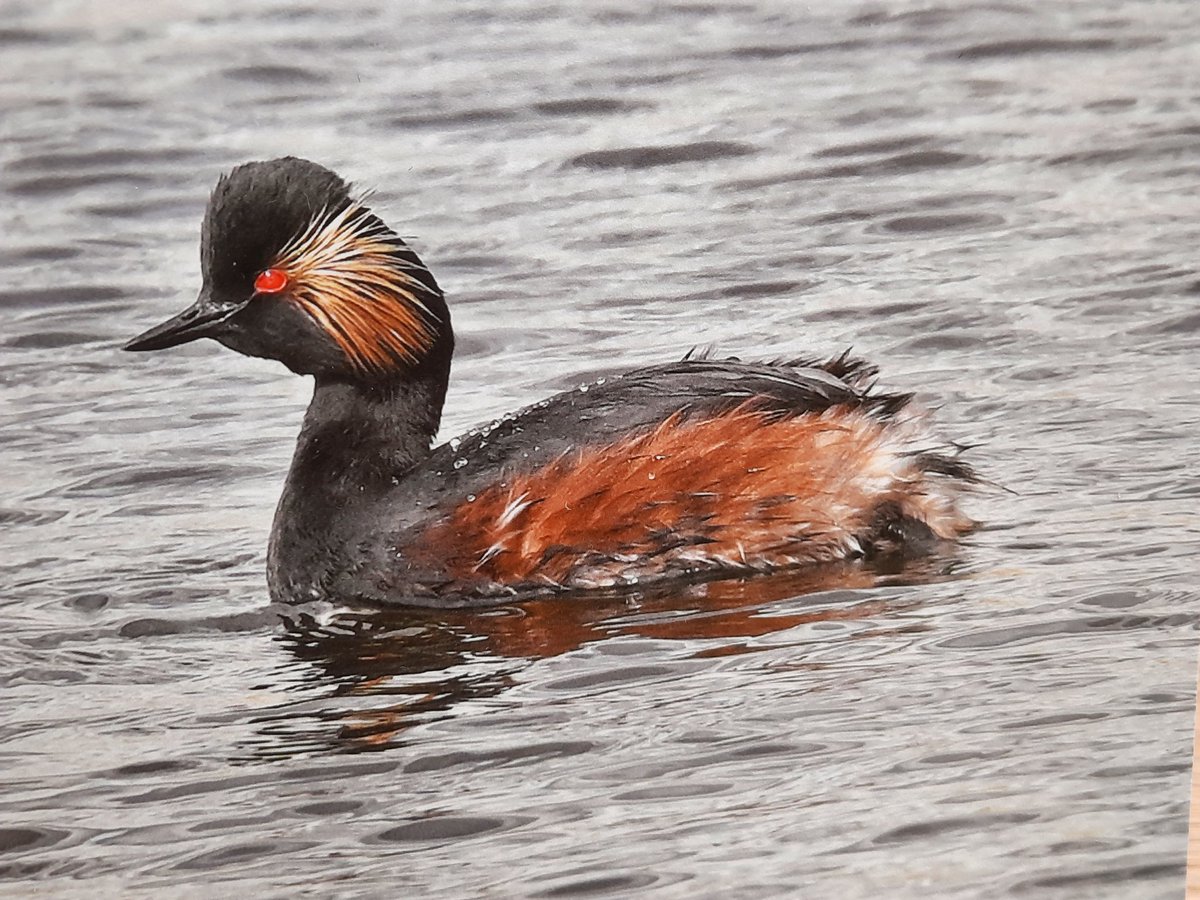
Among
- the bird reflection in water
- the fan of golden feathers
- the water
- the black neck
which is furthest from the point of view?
the black neck

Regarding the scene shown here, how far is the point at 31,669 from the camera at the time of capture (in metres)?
2.70

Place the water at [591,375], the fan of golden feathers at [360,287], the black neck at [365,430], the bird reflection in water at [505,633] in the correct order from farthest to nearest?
1. the black neck at [365,430]
2. the fan of golden feathers at [360,287]
3. the bird reflection in water at [505,633]
4. the water at [591,375]

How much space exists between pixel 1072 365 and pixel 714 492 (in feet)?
1.82

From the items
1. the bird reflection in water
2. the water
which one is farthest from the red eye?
the bird reflection in water

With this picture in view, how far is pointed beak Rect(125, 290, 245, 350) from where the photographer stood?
282 cm

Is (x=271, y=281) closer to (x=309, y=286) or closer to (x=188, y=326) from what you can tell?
(x=309, y=286)

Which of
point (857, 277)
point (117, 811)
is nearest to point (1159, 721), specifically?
point (857, 277)

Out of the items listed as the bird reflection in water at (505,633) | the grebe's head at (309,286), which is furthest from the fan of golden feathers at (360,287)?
the bird reflection in water at (505,633)

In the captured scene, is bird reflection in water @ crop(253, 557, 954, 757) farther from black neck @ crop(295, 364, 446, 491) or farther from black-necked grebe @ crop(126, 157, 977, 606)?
black neck @ crop(295, 364, 446, 491)

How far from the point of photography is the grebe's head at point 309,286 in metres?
2.82

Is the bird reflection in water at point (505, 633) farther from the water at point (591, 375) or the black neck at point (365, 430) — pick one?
the black neck at point (365, 430)

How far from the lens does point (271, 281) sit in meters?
2.99

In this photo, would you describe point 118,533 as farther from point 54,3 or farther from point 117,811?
point 54,3

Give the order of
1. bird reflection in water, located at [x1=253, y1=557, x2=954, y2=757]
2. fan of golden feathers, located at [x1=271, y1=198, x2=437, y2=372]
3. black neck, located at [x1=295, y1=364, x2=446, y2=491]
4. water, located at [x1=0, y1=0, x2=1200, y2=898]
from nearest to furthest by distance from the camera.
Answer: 1. water, located at [x1=0, y1=0, x2=1200, y2=898]
2. bird reflection in water, located at [x1=253, y1=557, x2=954, y2=757]
3. fan of golden feathers, located at [x1=271, y1=198, x2=437, y2=372]
4. black neck, located at [x1=295, y1=364, x2=446, y2=491]
